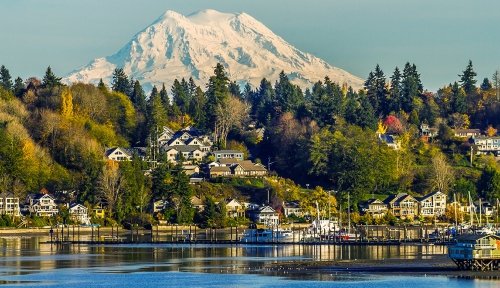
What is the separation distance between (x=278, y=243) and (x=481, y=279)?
37.7 m

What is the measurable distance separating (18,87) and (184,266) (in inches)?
2903

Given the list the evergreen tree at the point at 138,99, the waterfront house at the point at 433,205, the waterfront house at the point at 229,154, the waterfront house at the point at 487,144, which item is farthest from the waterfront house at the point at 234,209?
the waterfront house at the point at 487,144

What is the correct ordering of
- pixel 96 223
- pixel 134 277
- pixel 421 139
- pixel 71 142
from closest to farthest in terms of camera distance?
pixel 134 277, pixel 96 223, pixel 71 142, pixel 421 139

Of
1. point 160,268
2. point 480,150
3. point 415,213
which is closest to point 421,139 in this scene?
point 480,150

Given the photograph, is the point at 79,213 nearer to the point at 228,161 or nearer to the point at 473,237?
the point at 228,161

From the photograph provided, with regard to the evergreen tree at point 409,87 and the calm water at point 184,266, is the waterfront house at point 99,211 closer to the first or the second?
the calm water at point 184,266

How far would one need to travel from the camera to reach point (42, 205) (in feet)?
424

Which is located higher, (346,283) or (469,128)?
(469,128)

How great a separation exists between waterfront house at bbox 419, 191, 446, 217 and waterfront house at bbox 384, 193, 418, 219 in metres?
0.81

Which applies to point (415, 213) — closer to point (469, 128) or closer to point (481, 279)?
point (469, 128)

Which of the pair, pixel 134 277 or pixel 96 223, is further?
pixel 96 223

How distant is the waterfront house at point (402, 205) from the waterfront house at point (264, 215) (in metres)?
12.7

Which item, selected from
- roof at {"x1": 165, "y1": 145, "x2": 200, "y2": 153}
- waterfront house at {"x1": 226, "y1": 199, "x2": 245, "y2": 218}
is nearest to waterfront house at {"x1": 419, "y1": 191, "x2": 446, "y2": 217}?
waterfront house at {"x1": 226, "y1": 199, "x2": 245, "y2": 218}

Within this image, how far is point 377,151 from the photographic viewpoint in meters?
142
